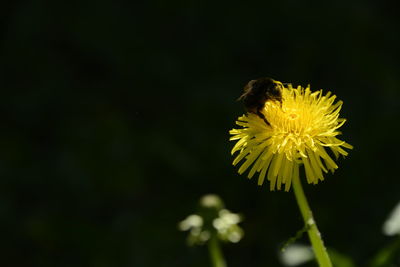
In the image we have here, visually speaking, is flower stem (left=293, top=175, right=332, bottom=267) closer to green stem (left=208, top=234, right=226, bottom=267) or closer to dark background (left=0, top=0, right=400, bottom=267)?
green stem (left=208, top=234, right=226, bottom=267)

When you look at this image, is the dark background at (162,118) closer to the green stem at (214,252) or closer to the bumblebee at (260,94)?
the green stem at (214,252)

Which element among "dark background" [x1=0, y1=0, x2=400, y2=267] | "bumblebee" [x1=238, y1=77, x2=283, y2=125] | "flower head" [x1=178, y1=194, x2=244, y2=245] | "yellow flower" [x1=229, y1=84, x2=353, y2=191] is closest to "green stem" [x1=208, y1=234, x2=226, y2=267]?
"flower head" [x1=178, y1=194, x2=244, y2=245]

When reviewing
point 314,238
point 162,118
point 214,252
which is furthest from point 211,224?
point 162,118

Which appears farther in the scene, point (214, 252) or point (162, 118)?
point (162, 118)

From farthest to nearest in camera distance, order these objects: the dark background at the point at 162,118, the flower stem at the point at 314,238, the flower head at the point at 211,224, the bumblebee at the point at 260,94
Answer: the dark background at the point at 162,118, the flower head at the point at 211,224, the bumblebee at the point at 260,94, the flower stem at the point at 314,238

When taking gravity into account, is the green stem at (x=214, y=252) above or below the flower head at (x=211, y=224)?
below

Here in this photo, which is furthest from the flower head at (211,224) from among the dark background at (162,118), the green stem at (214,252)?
the dark background at (162,118)

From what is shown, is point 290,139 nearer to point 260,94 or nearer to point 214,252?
point 260,94
